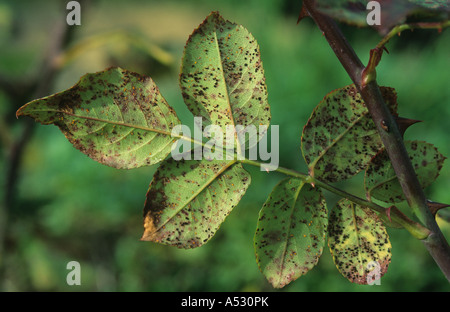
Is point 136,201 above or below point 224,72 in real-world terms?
below

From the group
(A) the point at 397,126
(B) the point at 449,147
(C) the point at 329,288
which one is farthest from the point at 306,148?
(B) the point at 449,147

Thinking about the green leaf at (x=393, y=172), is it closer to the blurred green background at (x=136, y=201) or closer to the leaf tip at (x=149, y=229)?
the leaf tip at (x=149, y=229)

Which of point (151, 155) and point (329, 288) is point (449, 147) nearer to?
point (329, 288)

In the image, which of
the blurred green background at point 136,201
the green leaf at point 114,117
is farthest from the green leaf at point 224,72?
the blurred green background at point 136,201

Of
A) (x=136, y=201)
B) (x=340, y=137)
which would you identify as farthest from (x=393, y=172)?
(x=136, y=201)

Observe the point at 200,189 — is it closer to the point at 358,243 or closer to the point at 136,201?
the point at 358,243

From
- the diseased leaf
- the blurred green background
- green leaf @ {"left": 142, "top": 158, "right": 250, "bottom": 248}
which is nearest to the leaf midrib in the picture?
green leaf @ {"left": 142, "top": 158, "right": 250, "bottom": 248}

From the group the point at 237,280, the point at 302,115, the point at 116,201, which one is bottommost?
the point at 237,280
